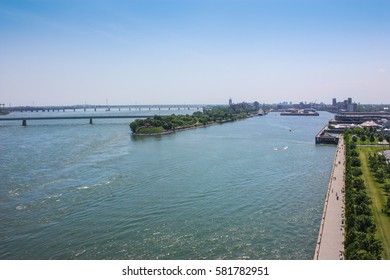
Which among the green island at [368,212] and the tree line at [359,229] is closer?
the tree line at [359,229]

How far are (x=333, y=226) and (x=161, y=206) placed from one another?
6.27m

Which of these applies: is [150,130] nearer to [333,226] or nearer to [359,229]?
[333,226]

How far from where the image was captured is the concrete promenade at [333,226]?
8.75 m

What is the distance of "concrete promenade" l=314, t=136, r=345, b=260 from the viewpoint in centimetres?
875

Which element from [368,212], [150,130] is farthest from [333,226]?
[150,130]

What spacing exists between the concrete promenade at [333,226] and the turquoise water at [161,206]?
0.50 m

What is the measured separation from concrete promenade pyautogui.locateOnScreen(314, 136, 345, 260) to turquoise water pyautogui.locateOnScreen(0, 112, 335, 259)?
50cm

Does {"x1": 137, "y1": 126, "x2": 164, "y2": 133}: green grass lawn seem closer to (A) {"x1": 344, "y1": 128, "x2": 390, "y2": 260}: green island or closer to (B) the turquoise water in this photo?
(B) the turquoise water

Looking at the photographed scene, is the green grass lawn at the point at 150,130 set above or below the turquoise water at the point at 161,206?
above

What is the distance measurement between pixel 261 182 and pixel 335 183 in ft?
11.1

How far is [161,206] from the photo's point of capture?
13.4m

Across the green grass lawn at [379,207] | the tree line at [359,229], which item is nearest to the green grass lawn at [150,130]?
the green grass lawn at [379,207]

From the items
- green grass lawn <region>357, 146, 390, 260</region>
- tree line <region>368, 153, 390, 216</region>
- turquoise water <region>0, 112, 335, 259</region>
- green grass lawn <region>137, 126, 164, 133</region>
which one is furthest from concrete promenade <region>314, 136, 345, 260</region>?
green grass lawn <region>137, 126, 164, 133</region>

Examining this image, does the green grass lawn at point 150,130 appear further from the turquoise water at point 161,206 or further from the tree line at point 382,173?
the tree line at point 382,173
